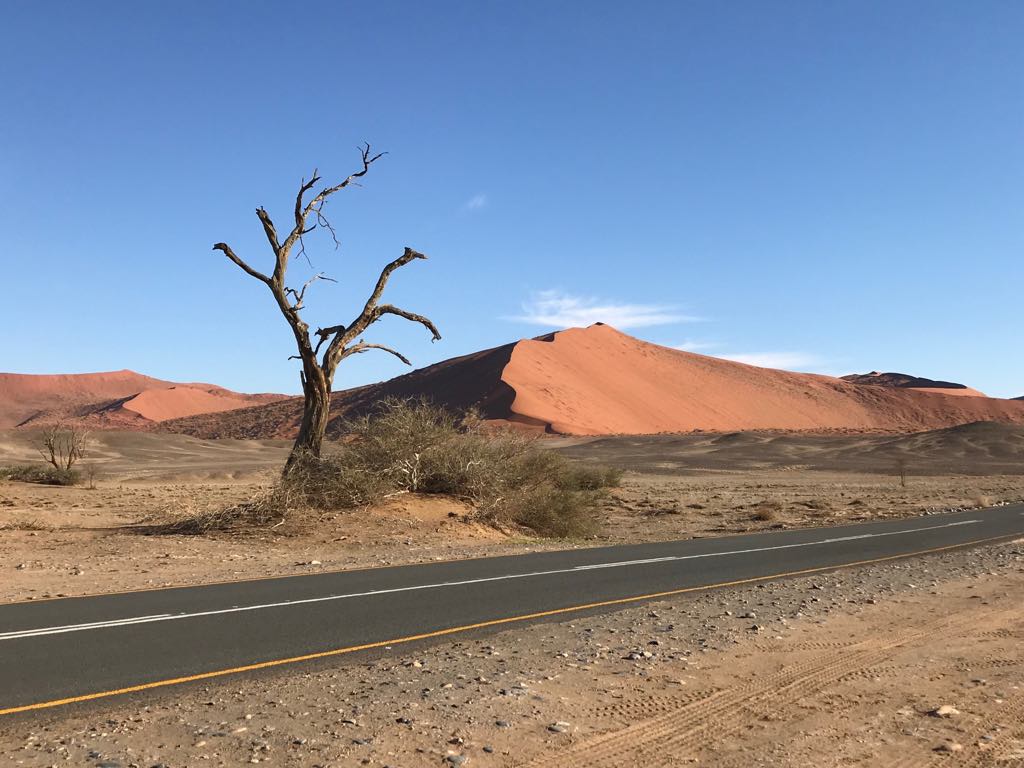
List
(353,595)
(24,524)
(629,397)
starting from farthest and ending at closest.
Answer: (629,397), (24,524), (353,595)

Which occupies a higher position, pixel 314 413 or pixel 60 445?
pixel 314 413

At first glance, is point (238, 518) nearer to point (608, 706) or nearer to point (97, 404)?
point (608, 706)

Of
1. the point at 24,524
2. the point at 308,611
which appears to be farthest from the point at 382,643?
the point at 24,524

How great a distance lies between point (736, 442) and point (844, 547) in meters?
64.3

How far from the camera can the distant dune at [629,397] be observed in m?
106

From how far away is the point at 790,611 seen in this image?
10258 mm

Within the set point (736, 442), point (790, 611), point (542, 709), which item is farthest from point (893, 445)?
point (542, 709)

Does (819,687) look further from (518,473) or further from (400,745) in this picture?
(518,473)

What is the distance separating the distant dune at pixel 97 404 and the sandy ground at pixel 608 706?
14228 centimetres

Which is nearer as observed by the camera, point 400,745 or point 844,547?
point 400,745

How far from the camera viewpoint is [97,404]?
17362 centimetres

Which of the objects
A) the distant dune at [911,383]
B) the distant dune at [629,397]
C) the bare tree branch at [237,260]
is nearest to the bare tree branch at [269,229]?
the bare tree branch at [237,260]

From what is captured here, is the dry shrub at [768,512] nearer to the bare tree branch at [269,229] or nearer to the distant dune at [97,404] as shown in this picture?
the bare tree branch at [269,229]

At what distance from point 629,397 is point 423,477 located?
9704 cm
